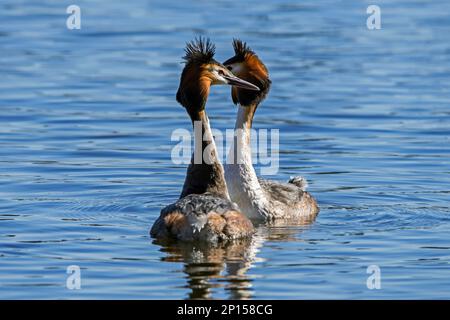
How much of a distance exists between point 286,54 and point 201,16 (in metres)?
3.68

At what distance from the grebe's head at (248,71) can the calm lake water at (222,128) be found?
1443mm

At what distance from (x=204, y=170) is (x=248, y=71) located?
61.4 inches

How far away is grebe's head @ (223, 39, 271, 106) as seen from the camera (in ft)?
42.4

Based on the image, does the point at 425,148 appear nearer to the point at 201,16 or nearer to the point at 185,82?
the point at 185,82

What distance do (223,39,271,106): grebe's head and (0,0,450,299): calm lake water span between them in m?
1.44

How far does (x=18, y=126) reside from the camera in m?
→ 17.7

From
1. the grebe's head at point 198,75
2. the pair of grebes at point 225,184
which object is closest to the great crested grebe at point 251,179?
the pair of grebes at point 225,184

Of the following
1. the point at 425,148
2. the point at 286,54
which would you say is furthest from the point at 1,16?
the point at 425,148

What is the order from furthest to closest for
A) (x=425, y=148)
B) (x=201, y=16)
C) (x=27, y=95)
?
(x=201, y=16), (x=27, y=95), (x=425, y=148)

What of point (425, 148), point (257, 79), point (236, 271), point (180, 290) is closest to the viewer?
point (180, 290)

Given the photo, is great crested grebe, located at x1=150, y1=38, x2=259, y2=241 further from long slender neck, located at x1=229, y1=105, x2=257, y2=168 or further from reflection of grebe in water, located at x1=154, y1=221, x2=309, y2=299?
long slender neck, located at x1=229, y1=105, x2=257, y2=168

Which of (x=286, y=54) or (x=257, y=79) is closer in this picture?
(x=257, y=79)

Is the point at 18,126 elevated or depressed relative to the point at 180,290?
elevated

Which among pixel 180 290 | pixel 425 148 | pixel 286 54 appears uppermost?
pixel 286 54
